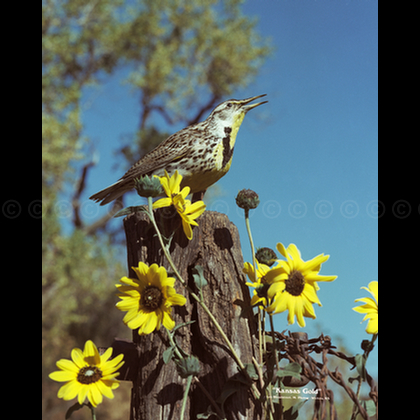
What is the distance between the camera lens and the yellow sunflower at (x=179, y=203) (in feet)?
2.90

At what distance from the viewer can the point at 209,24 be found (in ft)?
11.1

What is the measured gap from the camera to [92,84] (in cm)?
382

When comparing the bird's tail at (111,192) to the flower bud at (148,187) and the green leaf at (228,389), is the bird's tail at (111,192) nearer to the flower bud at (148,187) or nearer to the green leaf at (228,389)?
the flower bud at (148,187)

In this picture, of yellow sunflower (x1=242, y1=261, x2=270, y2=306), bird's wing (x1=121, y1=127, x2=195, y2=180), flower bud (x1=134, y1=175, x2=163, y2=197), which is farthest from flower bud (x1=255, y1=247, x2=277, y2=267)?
bird's wing (x1=121, y1=127, x2=195, y2=180)

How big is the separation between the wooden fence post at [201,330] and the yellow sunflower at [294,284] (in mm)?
157

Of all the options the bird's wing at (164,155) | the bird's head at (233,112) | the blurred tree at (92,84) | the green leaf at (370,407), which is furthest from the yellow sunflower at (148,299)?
the blurred tree at (92,84)

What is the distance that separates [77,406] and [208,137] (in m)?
0.76

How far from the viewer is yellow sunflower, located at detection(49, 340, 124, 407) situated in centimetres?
80

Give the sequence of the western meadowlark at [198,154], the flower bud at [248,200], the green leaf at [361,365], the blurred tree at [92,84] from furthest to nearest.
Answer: the blurred tree at [92,84] < the western meadowlark at [198,154] < the flower bud at [248,200] < the green leaf at [361,365]

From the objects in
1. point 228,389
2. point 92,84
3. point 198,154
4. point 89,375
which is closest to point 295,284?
point 228,389

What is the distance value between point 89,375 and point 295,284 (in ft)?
1.34

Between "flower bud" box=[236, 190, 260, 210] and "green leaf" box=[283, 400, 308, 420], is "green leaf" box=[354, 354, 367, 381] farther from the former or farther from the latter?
"flower bud" box=[236, 190, 260, 210]

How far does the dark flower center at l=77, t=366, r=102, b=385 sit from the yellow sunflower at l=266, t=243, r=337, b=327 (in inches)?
13.3
